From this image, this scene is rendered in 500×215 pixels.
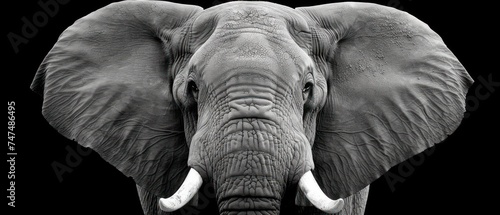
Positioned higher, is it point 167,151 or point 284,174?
point 284,174

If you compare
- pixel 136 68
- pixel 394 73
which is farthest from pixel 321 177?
pixel 136 68

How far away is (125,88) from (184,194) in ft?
4.15

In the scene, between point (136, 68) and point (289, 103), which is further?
point (136, 68)

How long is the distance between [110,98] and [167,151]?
1.78ft

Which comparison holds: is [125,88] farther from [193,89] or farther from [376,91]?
[376,91]

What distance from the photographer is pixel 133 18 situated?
22.5 ft

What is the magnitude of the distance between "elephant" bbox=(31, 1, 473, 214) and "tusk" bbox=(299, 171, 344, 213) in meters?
0.32

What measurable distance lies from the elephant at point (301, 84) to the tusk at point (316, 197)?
32 cm

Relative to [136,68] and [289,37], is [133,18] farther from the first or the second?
[289,37]

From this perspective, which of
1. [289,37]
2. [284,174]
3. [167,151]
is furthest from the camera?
[167,151]

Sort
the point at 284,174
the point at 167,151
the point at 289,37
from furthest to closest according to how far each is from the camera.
A: the point at 167,151 → the point at 289,37 → the point at 284,174

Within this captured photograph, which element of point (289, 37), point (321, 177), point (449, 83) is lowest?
point (321, 177)

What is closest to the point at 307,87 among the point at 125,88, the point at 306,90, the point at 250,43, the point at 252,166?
the point at 306,90

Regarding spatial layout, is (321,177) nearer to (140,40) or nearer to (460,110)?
(460,110)
